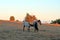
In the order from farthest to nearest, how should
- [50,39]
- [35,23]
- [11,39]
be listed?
[35,23] → [50,39] → [11,39]

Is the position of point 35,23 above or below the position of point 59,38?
above

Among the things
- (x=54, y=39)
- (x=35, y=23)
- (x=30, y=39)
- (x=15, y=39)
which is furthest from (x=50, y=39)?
(x=35, y=23)

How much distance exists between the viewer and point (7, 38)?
2067cm

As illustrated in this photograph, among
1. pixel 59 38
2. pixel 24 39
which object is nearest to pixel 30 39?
pixel 24 39

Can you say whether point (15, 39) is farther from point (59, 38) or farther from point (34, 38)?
point (59, 38)

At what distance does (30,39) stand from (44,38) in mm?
1769

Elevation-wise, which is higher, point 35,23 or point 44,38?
point 35,23

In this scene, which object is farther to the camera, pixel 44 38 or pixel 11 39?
pixel 44 38

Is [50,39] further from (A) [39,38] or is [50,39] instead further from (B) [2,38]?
(B) [2,38]

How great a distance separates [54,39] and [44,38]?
89cm

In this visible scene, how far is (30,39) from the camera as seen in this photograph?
2067 centimetres

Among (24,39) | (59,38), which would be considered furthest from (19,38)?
(59,38)

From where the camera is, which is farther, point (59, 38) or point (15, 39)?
point (59, 38)

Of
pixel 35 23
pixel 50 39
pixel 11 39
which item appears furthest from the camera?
pixel 35 23
